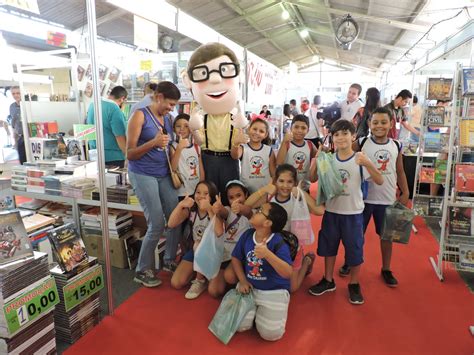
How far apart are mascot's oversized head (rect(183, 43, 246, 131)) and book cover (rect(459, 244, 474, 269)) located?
2.03 m

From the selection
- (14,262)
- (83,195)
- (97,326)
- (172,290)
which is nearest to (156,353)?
(97,326)

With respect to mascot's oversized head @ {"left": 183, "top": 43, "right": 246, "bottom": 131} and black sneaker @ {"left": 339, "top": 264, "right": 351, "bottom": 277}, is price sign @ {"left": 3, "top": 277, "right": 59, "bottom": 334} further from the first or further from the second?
black sneaker @ {"left": 339, "top": 264, "right": 351, "bottom": 277}

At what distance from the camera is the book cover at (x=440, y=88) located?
3248 millimetres

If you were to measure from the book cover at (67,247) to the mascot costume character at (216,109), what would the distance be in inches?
37.3

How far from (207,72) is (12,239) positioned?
1.48 m

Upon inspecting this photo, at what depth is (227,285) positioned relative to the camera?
2.40 metres

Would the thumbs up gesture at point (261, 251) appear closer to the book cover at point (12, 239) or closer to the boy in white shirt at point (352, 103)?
the book cover at point (12, 239)

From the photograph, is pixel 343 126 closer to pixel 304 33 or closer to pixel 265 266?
pixel 265 266

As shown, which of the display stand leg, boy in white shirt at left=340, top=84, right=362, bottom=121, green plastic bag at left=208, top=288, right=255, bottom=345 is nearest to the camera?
green plastic bag at left=208, top=288, right=255, bottom=345

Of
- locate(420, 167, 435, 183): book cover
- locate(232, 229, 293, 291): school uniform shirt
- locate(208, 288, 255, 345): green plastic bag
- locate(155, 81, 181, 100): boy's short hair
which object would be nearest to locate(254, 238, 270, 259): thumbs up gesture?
locate(232, 229, 293, 291): school uniform shirt

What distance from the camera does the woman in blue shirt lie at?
223cm

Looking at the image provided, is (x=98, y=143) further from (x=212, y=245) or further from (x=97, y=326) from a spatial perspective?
(x=97, y=326)

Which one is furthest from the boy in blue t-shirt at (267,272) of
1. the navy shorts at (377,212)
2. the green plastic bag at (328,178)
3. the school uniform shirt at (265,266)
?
the navy shorts at (377,212)

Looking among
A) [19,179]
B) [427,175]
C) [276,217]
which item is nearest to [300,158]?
[276,217]
